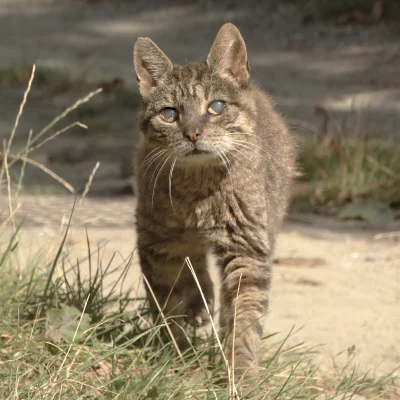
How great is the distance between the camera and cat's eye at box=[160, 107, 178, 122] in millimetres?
3852

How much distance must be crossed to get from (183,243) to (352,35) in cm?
838

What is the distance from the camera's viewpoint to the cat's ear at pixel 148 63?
13.0ft

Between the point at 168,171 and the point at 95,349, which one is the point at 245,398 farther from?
the point at 168,171

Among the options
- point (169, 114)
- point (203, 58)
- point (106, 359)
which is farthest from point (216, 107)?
point (203, 58)

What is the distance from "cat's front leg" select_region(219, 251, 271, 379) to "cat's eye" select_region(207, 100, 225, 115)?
606 mm

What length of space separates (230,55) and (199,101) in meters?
0.27

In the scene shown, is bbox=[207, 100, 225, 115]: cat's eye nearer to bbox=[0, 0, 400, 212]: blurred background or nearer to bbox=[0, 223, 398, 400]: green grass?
bbox=[0, 223, 398, 400]: green grass

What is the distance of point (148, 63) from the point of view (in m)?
4.02

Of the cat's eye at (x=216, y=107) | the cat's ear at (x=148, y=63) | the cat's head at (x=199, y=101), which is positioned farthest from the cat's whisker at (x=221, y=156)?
the cat's ear at (x=148, y=63)

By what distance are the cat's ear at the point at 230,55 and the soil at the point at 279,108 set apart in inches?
38.4

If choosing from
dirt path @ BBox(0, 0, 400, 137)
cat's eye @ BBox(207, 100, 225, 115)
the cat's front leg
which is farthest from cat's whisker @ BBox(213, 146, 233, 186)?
dirt path @ BBox(0, 0, 400, 137)

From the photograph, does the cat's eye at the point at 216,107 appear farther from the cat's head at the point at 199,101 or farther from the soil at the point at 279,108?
the soil at the point at 279,108

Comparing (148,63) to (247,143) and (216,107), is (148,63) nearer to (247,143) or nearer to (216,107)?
(216,107)

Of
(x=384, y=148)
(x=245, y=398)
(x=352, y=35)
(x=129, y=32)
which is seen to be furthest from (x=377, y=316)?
(x=129, y=32)
